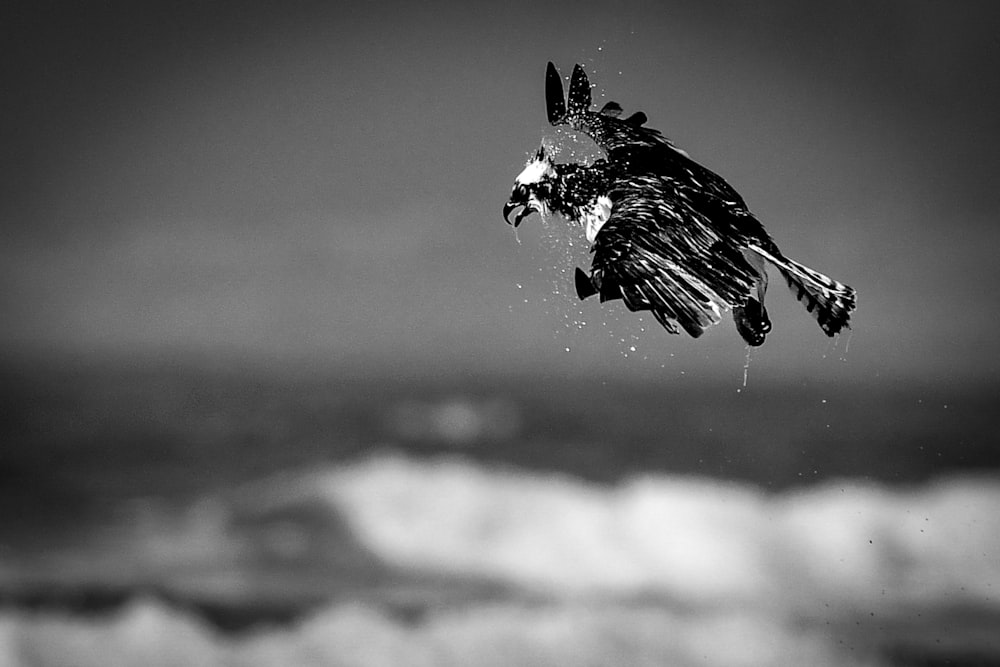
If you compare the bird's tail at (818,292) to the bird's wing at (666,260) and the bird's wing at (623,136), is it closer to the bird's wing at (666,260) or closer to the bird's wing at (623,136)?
the bird's wing at (666,260)

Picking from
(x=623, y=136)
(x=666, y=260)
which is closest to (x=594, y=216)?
(x=623, y=136)

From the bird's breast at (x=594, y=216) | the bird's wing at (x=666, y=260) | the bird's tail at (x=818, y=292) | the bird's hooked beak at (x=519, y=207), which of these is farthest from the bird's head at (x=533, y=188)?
the bird's tail at (x=818, y=292)

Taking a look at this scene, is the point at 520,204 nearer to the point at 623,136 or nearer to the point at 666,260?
the point at 623,136

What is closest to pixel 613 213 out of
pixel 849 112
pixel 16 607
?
pixel 849 112

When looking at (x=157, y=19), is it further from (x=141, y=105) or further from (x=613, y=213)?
(x=613, y=213)

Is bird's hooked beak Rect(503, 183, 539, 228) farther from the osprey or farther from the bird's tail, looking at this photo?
the bird's tail

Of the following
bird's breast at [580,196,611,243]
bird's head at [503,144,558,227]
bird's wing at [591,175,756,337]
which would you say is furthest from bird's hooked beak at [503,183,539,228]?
bird's wing at [591,175,756,337]
